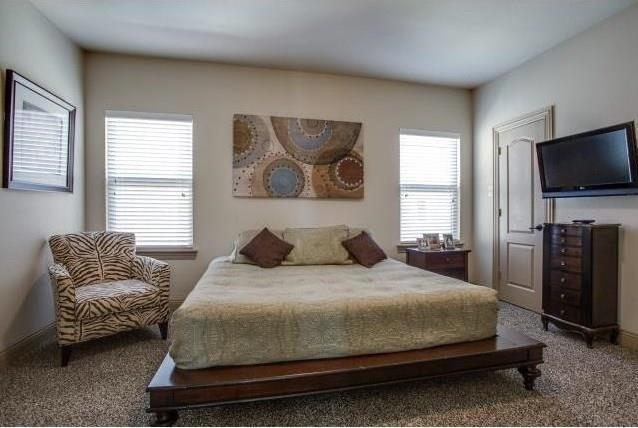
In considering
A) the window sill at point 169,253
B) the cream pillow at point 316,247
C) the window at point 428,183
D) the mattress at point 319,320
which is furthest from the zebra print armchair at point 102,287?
the window at point 428,183

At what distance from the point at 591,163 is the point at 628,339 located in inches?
59.2

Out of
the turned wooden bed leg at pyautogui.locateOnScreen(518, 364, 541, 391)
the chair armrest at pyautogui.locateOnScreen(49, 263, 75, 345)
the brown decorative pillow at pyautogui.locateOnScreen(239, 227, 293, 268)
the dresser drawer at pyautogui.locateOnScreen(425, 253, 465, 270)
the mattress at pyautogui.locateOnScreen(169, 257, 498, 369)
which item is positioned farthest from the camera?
the dresser drawer at pyautogui.locateOnScreen(425, 253, 465, 270)

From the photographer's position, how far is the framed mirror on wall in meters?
2.46

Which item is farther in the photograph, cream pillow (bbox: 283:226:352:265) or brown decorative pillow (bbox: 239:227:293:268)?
cream pillow (bbox: 283:226:352:265)

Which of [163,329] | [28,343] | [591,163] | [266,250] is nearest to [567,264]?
[591,163]

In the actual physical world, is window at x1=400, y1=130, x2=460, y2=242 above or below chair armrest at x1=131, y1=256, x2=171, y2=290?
above

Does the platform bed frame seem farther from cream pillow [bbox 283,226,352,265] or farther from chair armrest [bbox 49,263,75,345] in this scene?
cream pillow [bbox 283,226,352,265]

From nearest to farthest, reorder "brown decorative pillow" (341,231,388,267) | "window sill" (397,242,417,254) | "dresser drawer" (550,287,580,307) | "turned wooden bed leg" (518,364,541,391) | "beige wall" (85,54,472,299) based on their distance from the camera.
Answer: "turned wooden bed leg" (518,364,541,391), "dresser drawer" (550,287,580,307), "brown decorative pillow" (341,231,388,267), "beige wall" (85,54,472,299), "window sill" (397,242,417,254)

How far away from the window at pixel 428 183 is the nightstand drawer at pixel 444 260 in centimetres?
59

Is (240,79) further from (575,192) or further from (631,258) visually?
(631,258)

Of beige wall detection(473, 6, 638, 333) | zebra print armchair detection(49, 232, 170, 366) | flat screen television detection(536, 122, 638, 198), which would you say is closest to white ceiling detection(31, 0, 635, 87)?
beige wall detection(473, 6, 638, 333)

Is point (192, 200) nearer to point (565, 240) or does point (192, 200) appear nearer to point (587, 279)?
point (565, 240)

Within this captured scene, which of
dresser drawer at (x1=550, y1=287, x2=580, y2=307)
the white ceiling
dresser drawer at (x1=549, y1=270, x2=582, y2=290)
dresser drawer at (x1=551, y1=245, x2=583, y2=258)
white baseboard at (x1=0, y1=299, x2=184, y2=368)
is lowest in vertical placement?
white baseboard at (x1=0, y1=299, x2=184, y2=368)

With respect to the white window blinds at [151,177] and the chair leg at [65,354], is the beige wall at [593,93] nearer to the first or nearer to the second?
the white window blinds at [151,177]
